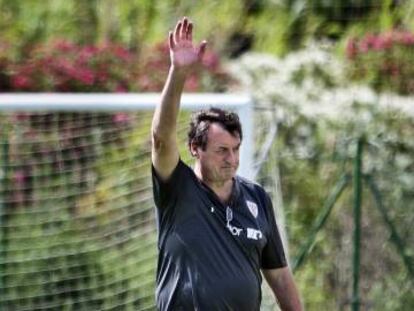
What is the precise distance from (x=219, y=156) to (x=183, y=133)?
223 centimetres

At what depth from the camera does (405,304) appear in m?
8.30

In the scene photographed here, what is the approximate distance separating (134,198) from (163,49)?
7.80ft

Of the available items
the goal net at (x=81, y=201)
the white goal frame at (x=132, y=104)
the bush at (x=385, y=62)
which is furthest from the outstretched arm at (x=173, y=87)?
the bush at (x=385, y=62)

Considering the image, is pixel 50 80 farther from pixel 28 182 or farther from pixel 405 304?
pixel 405 304

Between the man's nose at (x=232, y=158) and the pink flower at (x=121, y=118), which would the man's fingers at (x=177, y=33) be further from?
the pink flower at (x=121, y=118)

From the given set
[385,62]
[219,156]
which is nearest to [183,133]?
[219,156]

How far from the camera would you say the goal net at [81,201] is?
7043 mm

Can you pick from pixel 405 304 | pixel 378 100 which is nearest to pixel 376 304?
pixel 405 304

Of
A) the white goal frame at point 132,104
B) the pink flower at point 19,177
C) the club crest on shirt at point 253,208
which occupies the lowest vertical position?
the pink flower at point 19,177

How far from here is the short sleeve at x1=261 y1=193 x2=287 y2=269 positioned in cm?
526

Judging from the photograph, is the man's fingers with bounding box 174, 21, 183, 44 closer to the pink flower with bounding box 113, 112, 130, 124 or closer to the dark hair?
the dark hair

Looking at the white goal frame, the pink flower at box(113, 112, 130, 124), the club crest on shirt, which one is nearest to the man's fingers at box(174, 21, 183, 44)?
the club crest on shirt

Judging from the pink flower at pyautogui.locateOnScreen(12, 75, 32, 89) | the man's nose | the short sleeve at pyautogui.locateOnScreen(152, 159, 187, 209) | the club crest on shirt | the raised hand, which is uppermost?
the raised hand

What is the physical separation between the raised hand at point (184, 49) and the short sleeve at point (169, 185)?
0.42 metres
